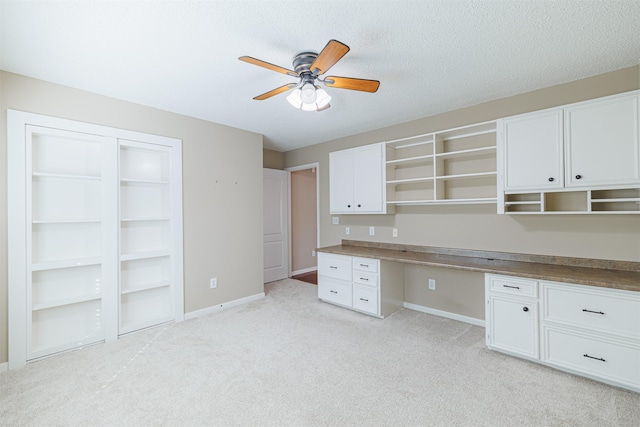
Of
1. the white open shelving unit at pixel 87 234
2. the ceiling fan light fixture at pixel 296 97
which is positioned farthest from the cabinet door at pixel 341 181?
the white open shelving unit at pixel 87 234

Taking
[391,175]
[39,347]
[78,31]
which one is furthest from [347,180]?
[39,347]

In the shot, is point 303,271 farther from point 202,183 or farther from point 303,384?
point 303,384

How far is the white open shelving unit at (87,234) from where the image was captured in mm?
2420

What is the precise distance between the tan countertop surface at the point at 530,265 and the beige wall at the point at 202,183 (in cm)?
149

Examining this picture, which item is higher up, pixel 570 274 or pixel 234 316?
pixel 570 274

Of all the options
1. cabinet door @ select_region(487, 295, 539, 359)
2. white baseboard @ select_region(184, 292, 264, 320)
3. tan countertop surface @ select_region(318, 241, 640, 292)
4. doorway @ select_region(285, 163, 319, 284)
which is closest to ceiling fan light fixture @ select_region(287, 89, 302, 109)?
tan countertop surface @ select_region(318, 241, 640, 292)

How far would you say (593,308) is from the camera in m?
2.11

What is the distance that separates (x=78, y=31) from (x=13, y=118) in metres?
1.22

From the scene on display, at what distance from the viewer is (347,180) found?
4047mm

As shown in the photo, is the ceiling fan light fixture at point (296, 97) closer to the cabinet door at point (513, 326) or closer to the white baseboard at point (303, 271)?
the cabinet door at point (513, 326)

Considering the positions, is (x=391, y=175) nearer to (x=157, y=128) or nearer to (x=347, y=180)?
(x=347, y=180)

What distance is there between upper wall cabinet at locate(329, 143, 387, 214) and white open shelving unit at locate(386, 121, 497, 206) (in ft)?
0.41

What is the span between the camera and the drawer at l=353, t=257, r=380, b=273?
11.2 ft

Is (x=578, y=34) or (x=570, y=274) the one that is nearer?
(x=578, y=34)
